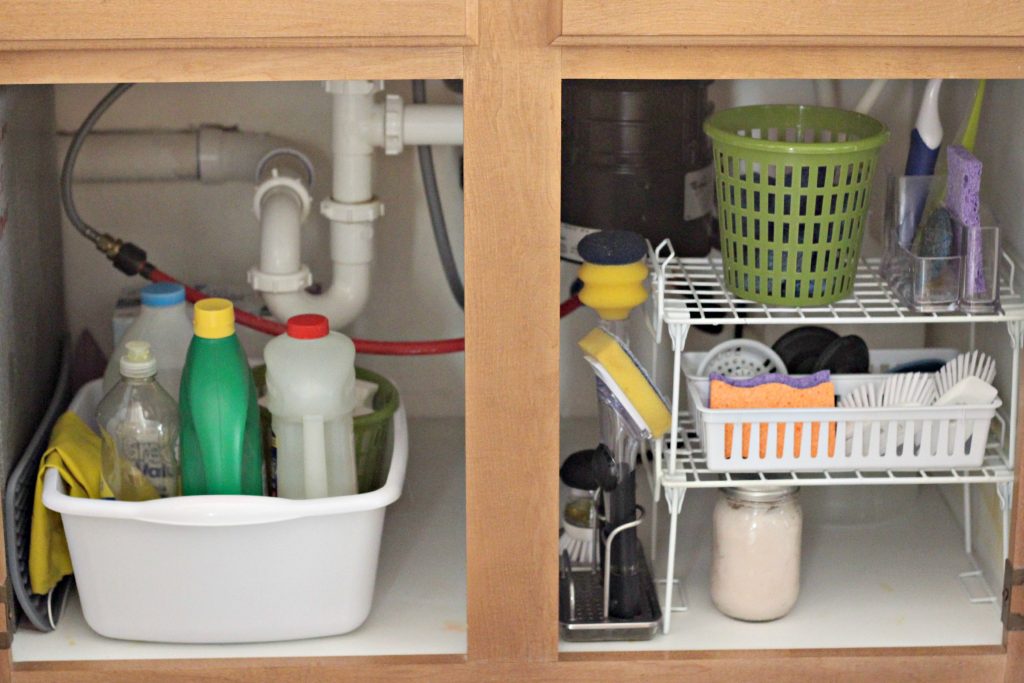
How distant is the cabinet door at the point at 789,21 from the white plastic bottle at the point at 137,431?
621 millimetres

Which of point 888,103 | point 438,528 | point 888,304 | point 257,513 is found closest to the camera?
point 257,513

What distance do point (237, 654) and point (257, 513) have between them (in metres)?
0.17

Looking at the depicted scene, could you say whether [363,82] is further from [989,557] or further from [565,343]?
[989,557]

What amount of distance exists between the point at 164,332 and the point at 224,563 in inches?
12.7

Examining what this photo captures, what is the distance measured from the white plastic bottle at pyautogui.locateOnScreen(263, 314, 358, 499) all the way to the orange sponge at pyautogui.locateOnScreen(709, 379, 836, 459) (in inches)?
16.6

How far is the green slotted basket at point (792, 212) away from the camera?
1.53 m

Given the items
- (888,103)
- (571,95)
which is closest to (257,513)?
(571,95)

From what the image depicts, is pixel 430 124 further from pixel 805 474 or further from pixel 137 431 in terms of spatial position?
pixel 805 474

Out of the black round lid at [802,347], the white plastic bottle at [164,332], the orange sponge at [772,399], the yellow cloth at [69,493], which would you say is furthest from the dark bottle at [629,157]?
the yellow cloth at [69,493]

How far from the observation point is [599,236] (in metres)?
1.60

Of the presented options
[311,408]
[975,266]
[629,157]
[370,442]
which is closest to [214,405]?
[311,408]

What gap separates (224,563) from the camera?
1549mm

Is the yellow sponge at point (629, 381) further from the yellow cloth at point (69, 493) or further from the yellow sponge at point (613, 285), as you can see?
the yellow cloth at point (69, 493)

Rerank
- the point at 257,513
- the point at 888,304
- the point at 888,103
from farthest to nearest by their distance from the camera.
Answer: the point at 888,103 → the point at 888,304 → the point at 257,513
